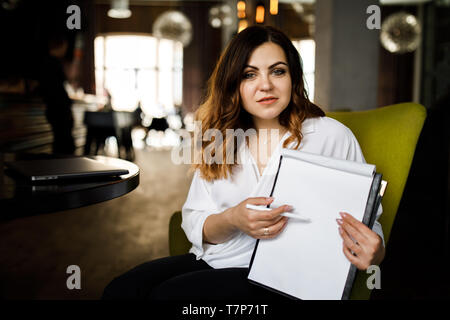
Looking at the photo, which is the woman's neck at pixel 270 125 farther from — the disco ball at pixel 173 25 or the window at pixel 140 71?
the window at pixel 140 71

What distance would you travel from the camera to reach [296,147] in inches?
44.2

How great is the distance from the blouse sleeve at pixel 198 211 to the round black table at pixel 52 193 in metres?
0.21

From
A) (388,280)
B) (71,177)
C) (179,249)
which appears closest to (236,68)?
(71,177)

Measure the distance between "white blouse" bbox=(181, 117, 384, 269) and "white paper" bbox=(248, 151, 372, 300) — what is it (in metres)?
0.20

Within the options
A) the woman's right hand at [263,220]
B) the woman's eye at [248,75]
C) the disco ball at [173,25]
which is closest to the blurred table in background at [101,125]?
the disco ball at [173,25]

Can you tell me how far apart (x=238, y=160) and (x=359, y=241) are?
1.53 feet

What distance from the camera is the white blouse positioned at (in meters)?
1.12

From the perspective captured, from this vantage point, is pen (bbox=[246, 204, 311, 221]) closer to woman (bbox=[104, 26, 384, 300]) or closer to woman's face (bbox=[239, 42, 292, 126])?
woman (bbox=[104, 26, 384, 300])

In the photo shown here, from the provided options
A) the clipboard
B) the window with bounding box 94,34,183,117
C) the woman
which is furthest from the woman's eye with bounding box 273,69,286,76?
the window with bounding box 94,34,183,117

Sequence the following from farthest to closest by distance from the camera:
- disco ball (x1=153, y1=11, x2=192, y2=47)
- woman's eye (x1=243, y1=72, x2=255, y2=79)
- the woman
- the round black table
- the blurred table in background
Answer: disco ball (x1=153, y1=11, x2=192, y2=47), the blurred table in background, woman's eye (x1=243, y1=72, x2=255, y2=79), the woman, the round black table

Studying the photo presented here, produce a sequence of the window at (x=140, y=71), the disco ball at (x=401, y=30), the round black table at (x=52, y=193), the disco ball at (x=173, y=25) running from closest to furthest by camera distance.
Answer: the round black table at (x=52, y=193) → the disco ball at (x=401, y=30) → the disco ball at (x=173, y=25) → the window at (x=140, y=71)

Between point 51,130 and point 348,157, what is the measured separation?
4775 mm

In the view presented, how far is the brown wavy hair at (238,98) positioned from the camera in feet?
3.75

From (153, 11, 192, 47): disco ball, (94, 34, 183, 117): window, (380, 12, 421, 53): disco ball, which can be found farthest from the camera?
(94, 34, 183, 117): window
